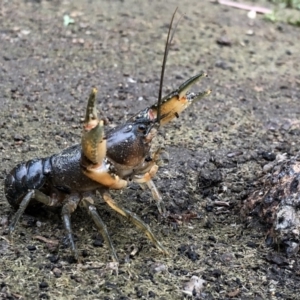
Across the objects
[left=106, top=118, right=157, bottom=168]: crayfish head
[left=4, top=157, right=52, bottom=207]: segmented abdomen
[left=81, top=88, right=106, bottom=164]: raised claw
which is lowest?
[left=4, top=157, right=52, bottom=207]: segmented abdomen

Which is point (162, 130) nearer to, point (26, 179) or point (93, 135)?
point (26, 179)

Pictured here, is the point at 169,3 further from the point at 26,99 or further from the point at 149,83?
the point at 26,99

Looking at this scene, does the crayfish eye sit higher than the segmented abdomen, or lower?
higher

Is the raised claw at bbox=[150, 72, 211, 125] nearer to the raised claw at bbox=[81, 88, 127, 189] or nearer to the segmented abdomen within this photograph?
the raised claw at bbox=[81, 88, 127, 189]

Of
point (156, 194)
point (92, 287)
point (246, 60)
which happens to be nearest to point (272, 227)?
point (156, 194)

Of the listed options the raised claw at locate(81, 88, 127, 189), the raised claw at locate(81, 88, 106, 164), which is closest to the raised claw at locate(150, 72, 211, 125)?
the raised claw at locate(81, 88, 127, 189)

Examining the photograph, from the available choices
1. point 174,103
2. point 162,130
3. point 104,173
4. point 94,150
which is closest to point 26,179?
point 104,173

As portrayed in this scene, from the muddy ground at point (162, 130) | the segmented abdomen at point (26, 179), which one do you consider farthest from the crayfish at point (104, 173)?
the muddy ground at point (162, 130)
